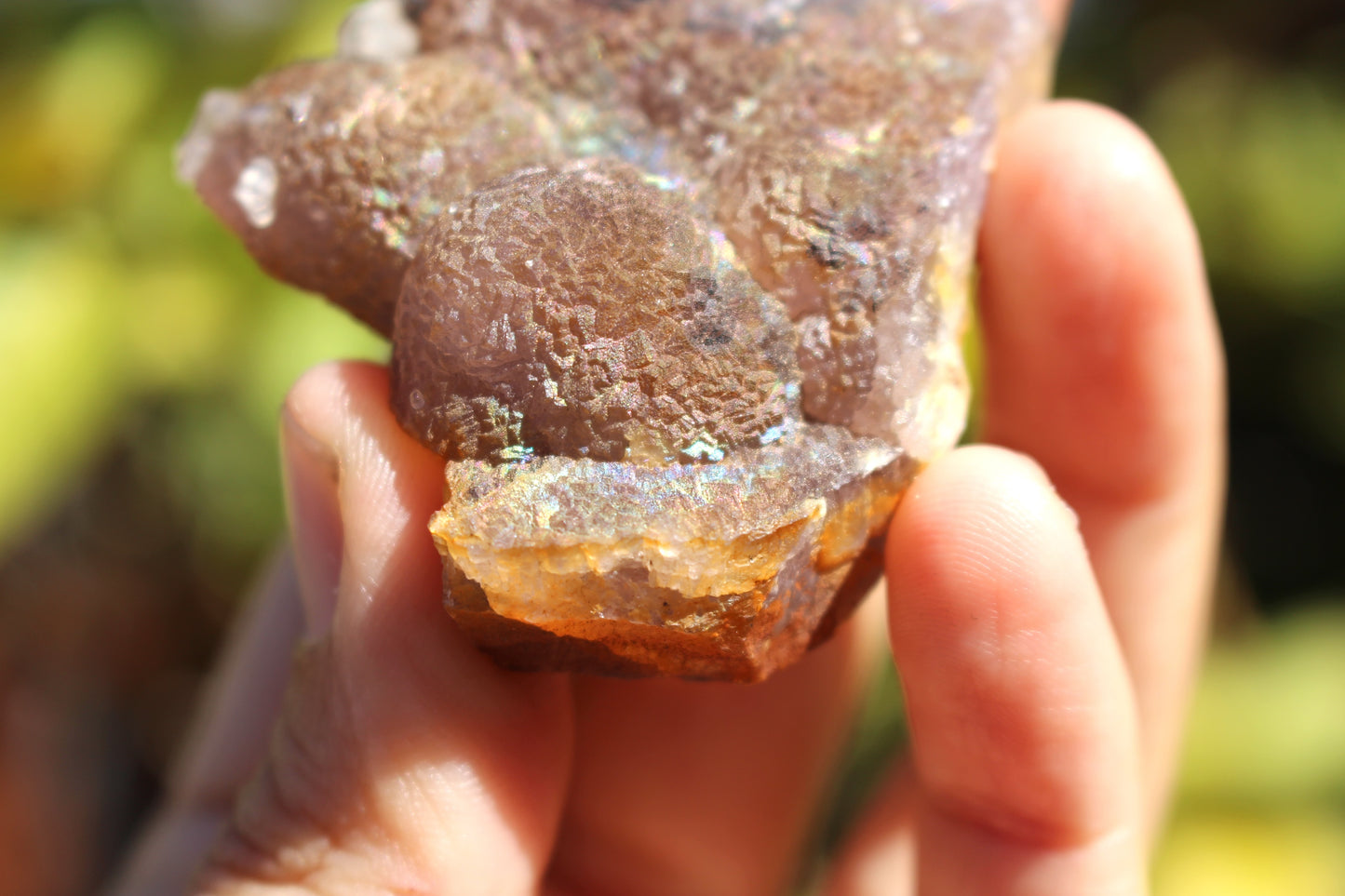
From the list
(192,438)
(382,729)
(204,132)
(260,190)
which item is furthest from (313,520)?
(192,438)

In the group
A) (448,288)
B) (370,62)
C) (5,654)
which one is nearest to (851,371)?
(448,288)

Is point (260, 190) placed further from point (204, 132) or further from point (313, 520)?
point (313, 520)

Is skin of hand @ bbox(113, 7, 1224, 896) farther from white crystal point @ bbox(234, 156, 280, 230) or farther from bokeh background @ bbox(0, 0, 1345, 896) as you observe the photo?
bokeh background @ bbox(0, 0, 1345, 896)

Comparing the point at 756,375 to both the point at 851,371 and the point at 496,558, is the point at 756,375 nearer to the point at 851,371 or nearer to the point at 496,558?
the point at 851,371

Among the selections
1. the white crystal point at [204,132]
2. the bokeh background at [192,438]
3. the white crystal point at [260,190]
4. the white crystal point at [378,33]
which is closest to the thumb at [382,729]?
the white crystal point at [260,190]

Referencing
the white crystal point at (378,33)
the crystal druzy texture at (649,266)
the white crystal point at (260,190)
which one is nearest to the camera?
the crystal druzy texture at (649,266)

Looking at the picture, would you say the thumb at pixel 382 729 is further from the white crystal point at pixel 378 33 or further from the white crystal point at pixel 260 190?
the white crystal point at pixel 378 33
